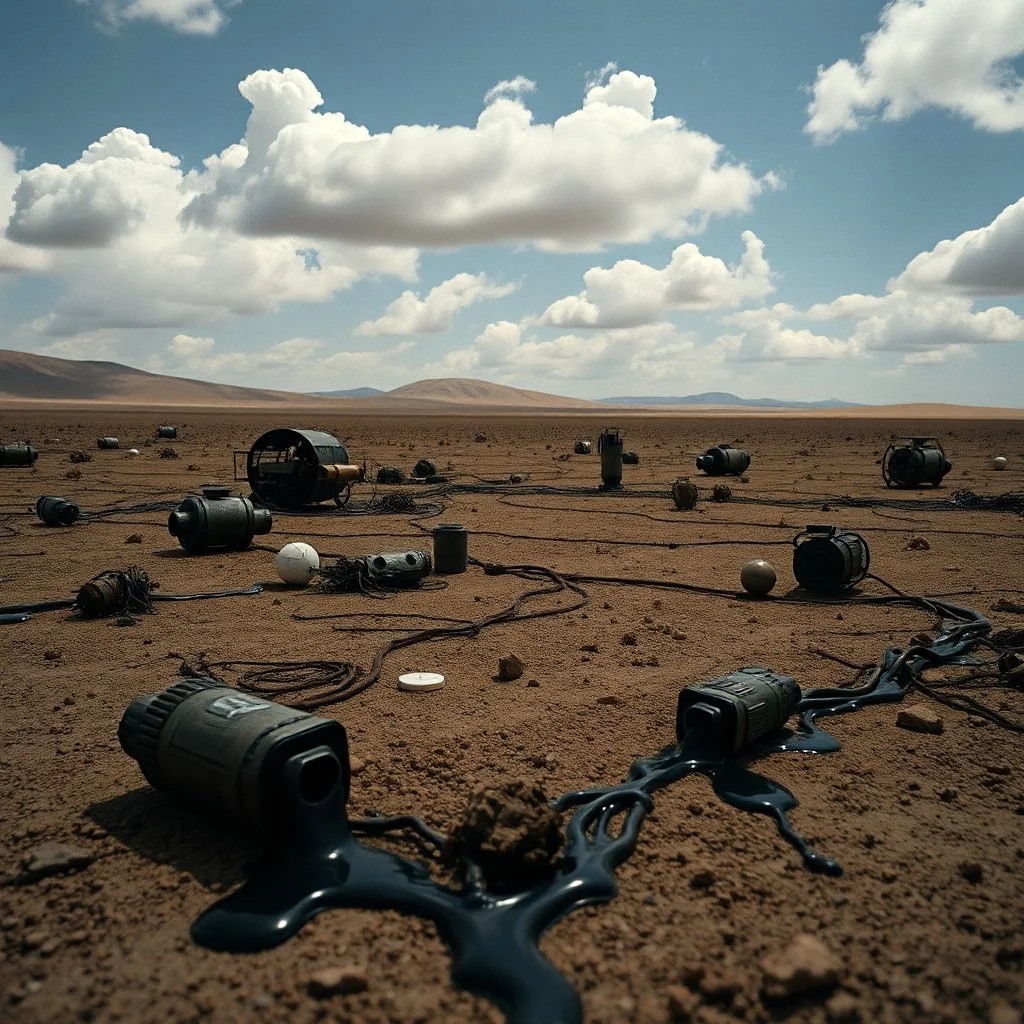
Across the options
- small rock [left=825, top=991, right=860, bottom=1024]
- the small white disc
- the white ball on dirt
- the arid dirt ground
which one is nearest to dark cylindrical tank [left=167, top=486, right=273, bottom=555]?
the arid dirt ground

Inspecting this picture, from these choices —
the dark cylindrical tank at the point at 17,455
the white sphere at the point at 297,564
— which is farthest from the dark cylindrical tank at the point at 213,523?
the dark cylindrical tank at the point at 17,455

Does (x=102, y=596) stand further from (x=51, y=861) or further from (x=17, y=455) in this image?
(x=17, y=455)

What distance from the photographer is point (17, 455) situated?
24.3 metres

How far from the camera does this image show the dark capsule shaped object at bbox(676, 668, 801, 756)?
4.66m

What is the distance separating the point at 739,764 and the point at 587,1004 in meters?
2.21

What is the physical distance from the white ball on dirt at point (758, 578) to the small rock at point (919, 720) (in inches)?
136

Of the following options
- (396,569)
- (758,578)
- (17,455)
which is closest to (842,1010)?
(758,578)

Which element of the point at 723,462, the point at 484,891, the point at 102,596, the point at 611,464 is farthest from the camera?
the point at 723,462

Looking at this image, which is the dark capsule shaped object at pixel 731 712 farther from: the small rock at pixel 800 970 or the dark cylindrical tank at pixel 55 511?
the dark cylindrical tank at pixel 55 511

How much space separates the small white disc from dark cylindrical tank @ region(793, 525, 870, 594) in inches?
183

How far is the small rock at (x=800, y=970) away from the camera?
2812mm

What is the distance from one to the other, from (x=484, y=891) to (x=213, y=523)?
870 centimetres

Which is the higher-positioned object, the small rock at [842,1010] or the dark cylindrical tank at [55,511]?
the dark cylindrical tank at [55,511]

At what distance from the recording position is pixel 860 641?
7.20m
